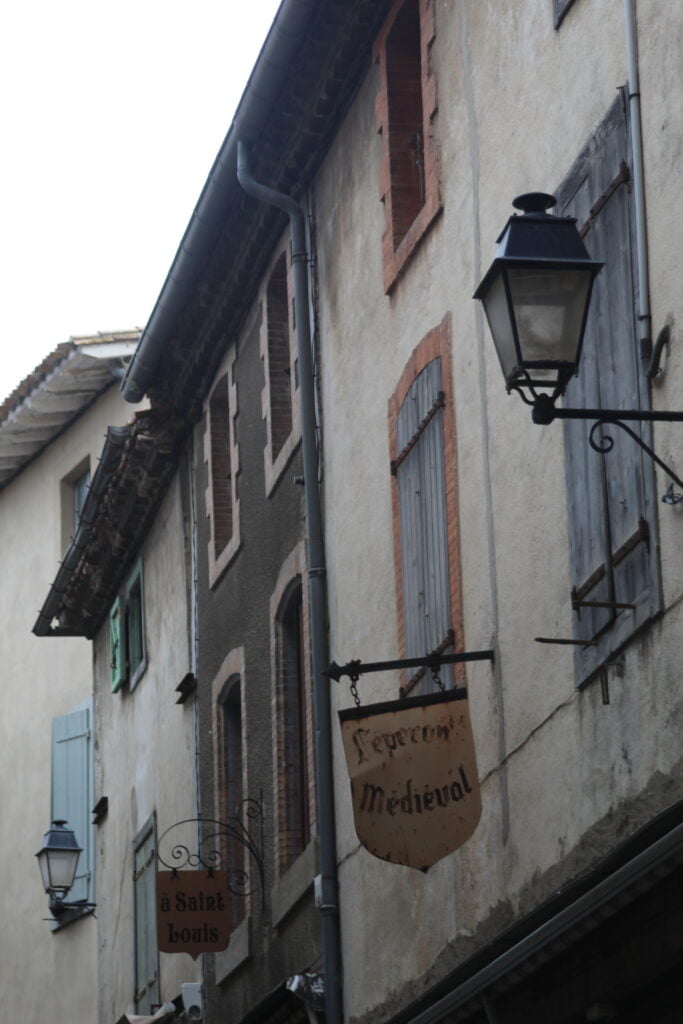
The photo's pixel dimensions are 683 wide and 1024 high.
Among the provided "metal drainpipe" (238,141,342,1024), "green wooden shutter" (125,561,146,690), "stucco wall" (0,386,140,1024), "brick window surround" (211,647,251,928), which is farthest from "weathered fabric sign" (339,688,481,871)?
"stucco wall" (0,386,140,1024)

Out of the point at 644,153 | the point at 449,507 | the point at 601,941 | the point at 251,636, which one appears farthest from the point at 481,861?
the point at 251,636

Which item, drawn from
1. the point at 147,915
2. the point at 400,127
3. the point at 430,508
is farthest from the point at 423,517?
the point at 147,915

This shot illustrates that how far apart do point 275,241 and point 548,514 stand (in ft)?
21.8

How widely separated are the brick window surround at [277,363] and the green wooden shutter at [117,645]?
618 centimetres

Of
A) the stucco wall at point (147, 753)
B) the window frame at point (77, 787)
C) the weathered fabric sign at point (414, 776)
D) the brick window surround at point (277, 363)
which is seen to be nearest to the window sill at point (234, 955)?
the stucco wall at point (147, 753)

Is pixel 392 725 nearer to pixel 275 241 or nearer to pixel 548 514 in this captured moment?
pixel 548 514

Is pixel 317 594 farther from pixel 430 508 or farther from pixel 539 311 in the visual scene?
pixel 539 311

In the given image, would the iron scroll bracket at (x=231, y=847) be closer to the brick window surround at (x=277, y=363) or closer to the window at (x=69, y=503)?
the brick window surround at (x=277, y=363)

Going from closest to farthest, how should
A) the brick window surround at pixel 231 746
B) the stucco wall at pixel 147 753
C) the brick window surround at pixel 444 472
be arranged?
the brick window surround at pixel 444 472 → the brick window surround at pixel 231 746 → the stucco wall at pixel 147 753

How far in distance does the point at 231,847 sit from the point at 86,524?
5.38 m

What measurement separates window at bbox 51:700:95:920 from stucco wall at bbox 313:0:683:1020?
1142 cm

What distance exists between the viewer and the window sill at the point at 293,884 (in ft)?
47.9

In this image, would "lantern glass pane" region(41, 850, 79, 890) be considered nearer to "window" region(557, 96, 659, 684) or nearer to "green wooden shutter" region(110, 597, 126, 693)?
"green wooden shutter" region(110, 597, 126, 693)

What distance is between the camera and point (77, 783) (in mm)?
25891
